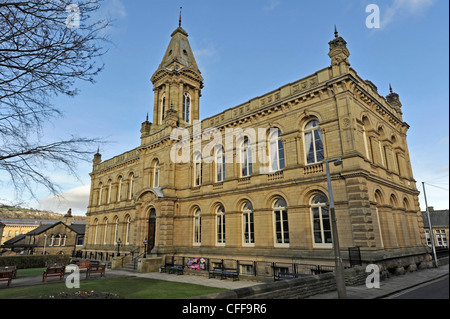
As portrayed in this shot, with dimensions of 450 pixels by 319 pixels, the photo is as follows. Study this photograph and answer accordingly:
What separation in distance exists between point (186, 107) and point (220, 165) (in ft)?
38.7

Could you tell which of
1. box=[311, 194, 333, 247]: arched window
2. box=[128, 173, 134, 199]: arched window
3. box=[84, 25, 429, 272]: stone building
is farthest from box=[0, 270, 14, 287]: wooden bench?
box=[128, 173, 134, 199]: arched window

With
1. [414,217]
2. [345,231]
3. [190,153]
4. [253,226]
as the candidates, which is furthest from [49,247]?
[414,217]

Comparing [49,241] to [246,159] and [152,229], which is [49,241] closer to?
[152,229]

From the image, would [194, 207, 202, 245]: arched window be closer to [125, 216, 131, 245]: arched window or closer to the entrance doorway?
the entrance doorway

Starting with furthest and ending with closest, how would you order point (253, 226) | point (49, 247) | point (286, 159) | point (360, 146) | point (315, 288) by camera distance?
point (49, 247) → point (253, 226) → point (286, 159) → point (360, 146) → point (315, 288)

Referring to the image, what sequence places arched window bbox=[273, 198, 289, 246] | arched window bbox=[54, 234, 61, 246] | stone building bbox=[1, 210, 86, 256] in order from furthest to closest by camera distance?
arched window bbox=[54, 234, 61, 246], stone building bbox=[1, 210, 86, 256], arched window bbox=[273, 198, 289, 246]

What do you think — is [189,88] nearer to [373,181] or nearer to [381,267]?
[373,181]

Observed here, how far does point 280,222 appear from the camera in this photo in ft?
57.9

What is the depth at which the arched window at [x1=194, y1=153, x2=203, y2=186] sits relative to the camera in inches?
938

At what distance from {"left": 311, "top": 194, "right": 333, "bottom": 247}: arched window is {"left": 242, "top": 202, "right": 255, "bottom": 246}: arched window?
15.2 feet

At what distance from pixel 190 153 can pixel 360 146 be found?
46.1 ft
